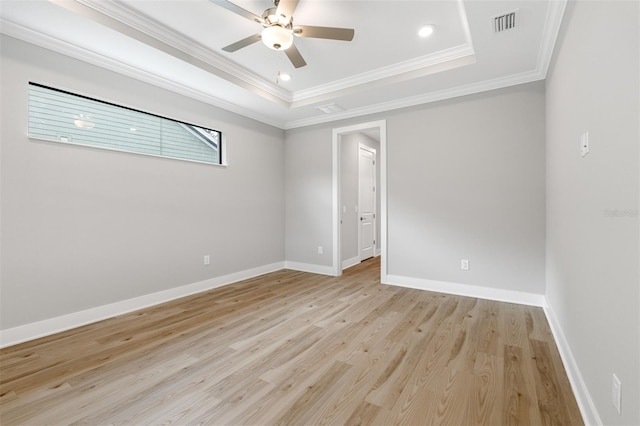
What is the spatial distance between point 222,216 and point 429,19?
134 inches

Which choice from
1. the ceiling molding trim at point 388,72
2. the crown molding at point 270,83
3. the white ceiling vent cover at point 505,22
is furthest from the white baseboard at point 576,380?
the ceiling molding trim at point 388,72

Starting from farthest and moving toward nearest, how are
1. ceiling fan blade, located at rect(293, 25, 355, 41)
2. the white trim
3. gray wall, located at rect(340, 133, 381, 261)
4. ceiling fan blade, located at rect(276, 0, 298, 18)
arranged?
gray wall, located at rect(340, 133, 381, 261) → the white trim → ceiling fan blade, located at rect(293, 25, 355, 41) → ceiling fan blade, located at rect(276, 0, 298, 18)

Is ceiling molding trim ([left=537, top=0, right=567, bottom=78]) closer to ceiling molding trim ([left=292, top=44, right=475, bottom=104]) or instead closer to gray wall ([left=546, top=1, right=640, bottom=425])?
gray wall ([left=546, top=1, right=640, bottom=425])

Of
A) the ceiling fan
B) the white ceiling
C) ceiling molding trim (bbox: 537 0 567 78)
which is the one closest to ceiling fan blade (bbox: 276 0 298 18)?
the ceiling fan

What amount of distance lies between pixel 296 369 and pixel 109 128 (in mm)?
3039

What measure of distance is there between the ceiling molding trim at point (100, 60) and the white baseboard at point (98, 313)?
96.1 inches

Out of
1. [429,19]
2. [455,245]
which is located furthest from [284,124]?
[455,245]

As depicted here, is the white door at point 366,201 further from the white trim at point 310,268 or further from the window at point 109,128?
the window at point 109,128

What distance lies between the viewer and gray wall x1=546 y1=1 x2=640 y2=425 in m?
1.03

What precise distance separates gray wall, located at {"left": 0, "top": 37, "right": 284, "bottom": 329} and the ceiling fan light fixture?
6.14 feet

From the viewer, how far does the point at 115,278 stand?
3.00 meters

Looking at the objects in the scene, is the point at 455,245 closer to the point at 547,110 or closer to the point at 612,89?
the point at 547,110

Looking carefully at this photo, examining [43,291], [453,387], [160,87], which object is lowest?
[453,387]

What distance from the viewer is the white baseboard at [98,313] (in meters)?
2.38
